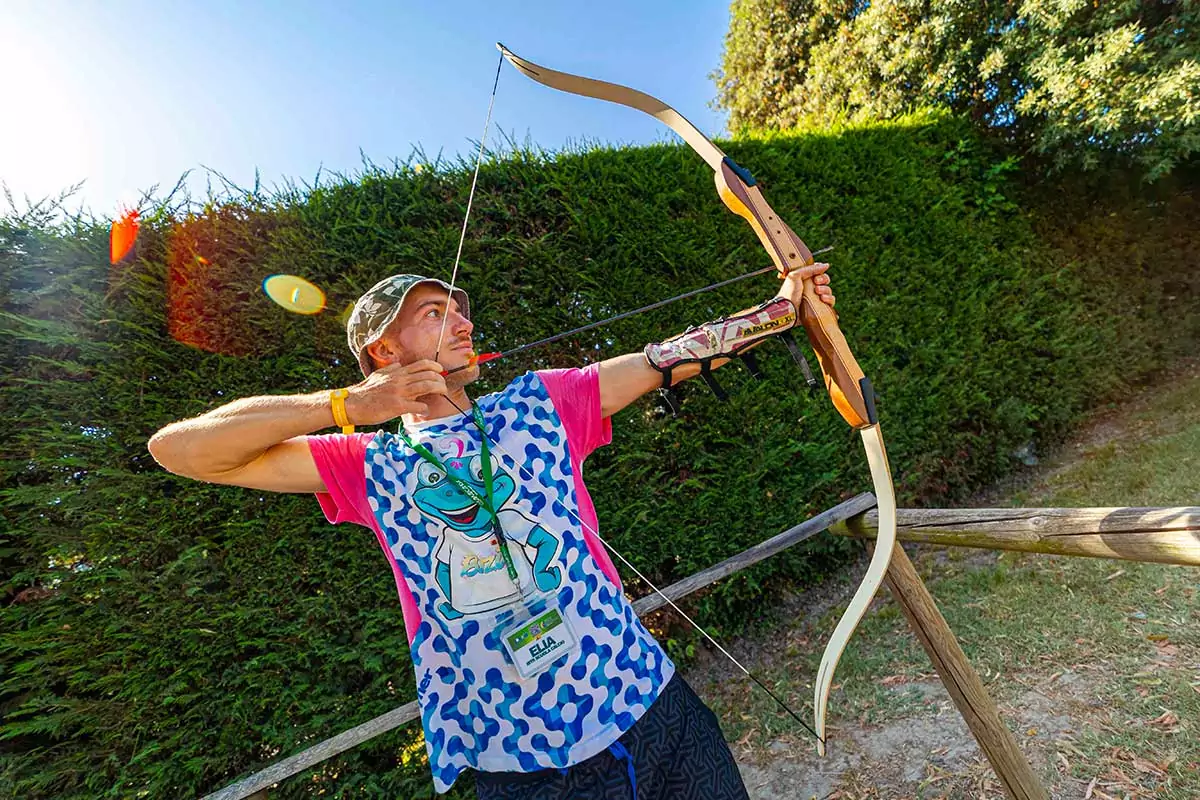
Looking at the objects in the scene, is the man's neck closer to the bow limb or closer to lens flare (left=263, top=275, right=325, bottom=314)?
the bow limb

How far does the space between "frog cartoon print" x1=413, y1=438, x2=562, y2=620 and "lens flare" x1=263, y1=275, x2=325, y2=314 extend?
4.09ft

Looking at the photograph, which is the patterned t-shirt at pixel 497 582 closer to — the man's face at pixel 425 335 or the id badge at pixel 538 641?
the id badge at pixel 538 641

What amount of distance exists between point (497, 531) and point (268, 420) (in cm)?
48

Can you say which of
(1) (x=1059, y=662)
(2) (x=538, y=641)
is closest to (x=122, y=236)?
(2) (x=538, y=641)

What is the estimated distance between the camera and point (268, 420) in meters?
1.00

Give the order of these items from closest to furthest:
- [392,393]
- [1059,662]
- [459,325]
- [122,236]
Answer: [392,393] < [459,325] < [122,236] < [1059,662]

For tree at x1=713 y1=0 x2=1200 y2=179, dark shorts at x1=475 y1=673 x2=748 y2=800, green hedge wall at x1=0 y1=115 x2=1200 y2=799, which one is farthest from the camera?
tree at x1=713 y1=0 x2=1200 y2=179

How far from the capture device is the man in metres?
1.00

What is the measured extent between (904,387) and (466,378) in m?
3.06

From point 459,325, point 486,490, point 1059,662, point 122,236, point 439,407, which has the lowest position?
point 1059,662

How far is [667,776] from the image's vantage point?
1.04 metres

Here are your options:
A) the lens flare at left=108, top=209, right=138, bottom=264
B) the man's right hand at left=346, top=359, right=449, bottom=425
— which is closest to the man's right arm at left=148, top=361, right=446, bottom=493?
the man's right hand at left=346, top=359, right=449, bottom=425

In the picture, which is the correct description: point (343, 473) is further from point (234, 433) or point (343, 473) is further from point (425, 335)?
point (425, 335)

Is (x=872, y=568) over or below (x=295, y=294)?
below
